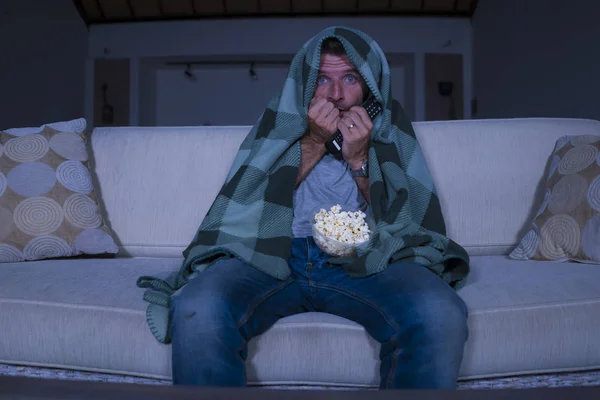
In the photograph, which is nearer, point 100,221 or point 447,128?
point 100,221

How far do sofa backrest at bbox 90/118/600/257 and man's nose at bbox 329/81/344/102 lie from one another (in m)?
0.40

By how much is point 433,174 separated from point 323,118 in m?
0.50

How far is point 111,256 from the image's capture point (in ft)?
5.20

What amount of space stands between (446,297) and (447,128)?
2.97 feet

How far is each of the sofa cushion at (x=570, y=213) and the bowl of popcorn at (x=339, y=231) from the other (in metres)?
0.58

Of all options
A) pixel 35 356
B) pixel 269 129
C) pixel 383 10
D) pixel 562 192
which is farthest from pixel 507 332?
pixel 383 10

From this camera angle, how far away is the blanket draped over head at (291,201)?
3.69 feet

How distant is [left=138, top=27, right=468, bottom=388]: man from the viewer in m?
0.91

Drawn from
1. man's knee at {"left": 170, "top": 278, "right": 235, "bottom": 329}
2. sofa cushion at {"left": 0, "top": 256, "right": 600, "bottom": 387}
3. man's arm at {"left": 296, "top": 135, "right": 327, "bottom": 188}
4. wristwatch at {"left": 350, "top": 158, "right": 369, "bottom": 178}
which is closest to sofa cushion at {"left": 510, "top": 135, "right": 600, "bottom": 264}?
sofa cushion at {"left": 0, "top": 256, "right": 600, "bottom": 387}

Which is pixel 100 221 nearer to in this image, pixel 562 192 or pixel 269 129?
pixel 269 129

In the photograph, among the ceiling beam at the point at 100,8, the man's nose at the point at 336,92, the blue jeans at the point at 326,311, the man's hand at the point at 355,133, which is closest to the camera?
the blue jeans at the point at 326,311

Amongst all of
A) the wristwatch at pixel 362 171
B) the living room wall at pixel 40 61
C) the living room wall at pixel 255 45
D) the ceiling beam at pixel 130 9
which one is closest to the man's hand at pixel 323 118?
the wristwatch at pixel 362 171

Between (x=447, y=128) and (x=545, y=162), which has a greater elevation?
(x=447, y=128)

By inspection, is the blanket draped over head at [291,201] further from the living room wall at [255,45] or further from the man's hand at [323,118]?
the living room wall at [255,45]
